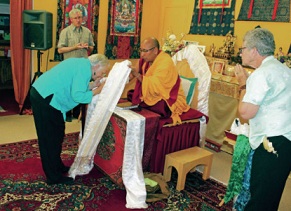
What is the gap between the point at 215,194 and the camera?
8.78ft

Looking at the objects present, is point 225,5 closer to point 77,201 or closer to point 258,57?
point 258,57

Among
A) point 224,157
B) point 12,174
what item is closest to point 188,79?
point 224,157

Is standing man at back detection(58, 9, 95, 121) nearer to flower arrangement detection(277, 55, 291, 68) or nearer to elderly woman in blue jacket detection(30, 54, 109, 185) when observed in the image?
elderly woman in blue jacket detection(30, 54, 109, 185)

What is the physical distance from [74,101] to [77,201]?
801mm

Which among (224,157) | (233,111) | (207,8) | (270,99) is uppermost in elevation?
(207,8)

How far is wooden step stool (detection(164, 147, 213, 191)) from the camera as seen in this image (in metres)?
2.63

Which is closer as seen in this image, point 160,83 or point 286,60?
point 160,83

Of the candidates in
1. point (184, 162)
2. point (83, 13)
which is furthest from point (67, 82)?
point (83, 13)

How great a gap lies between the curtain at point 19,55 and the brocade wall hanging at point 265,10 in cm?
307

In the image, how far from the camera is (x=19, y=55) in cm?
436

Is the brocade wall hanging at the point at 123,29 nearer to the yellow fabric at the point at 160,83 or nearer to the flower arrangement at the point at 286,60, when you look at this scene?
the yellow fabric at the point at 160,83

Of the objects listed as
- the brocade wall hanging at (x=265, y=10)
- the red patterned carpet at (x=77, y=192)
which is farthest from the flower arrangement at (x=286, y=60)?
the red patterned carpet at (x=77, y=192)

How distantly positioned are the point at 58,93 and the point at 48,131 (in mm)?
340

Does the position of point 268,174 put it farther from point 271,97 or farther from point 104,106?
point 104,106
